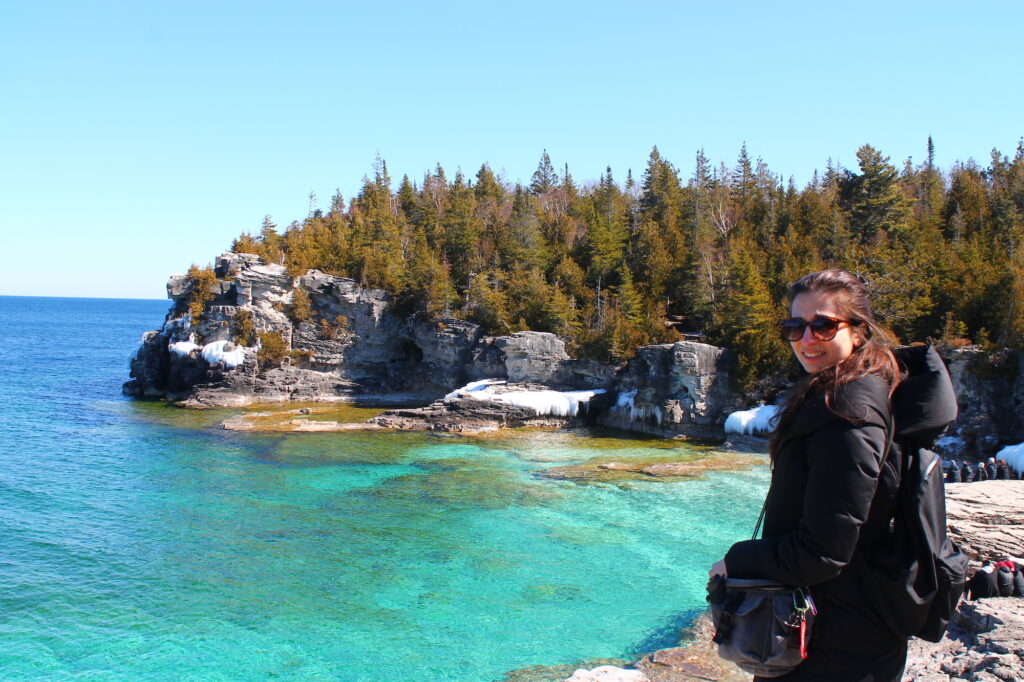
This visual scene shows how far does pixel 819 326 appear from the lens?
2.67m

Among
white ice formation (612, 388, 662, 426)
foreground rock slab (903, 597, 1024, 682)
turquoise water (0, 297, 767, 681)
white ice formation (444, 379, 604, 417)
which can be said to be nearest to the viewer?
foreground rock slab (903, 597, 1024, 682)

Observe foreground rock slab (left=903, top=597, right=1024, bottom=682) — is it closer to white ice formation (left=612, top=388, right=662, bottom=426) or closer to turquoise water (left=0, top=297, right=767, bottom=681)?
turquoise water (left=0, top=297, right=767, bottom=681)

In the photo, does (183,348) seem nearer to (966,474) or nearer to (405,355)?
(405,355)

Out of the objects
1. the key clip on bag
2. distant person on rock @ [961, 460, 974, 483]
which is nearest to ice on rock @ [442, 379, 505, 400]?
distant person on rock @ [961, 460, 974, 483]

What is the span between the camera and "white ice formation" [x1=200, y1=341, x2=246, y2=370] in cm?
3925

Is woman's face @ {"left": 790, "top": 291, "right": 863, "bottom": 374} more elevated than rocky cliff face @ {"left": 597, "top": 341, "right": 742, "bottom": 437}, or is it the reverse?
woman's face @ {"left": 790, "top": 291, "right": 863, "bottom": 374}

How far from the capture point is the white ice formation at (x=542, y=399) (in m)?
31.8

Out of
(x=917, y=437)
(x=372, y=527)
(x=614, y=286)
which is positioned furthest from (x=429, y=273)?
(x=917, y=437)

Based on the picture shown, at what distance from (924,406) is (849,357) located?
0.31 metres

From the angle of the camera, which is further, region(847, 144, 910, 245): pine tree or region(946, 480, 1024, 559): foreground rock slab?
region(847, 144, 910, 245): pine tree

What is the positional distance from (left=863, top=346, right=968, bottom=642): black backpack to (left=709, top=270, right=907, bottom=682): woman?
52 mm

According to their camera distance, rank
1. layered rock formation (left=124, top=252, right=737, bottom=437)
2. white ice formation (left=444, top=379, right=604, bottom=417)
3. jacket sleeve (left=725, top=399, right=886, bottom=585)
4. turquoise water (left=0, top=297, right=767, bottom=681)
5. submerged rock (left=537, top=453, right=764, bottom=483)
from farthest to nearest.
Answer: layered rock formation (left=124, top=252, right=737, bottom=437) → white ice formation (left=444, top=379, right=604, bottom=417) → submerged rock (left=537, top=453, right=764, bottom=483) → turquoise water (left=0, top=297, right=767, bottom=681) → jacket sleeve (left=725, top=399, right=886, bottom=585)

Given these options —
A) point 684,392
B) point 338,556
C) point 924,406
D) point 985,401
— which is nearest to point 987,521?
point 924,406

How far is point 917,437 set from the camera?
2.39 m
